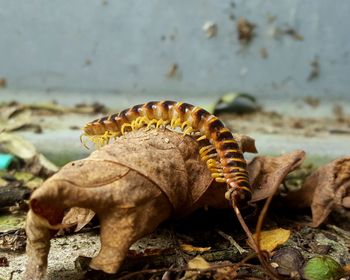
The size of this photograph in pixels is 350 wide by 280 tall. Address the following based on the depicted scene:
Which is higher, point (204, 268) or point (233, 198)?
point (233, 198)

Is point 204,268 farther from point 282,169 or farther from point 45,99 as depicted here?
point 45,99

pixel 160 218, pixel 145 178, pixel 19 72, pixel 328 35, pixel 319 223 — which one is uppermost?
pixel 328 35

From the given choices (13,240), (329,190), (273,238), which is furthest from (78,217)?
(329,190)

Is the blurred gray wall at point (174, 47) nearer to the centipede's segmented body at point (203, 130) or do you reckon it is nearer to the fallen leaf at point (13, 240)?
the centipede's segmented body at point (203, 130)

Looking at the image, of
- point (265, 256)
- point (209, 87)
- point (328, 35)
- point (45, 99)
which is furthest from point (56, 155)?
point (328, 35)

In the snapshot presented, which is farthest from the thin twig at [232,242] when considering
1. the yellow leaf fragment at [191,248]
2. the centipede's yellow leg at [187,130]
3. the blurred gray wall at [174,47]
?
the blurred gray wall at [174,47]
